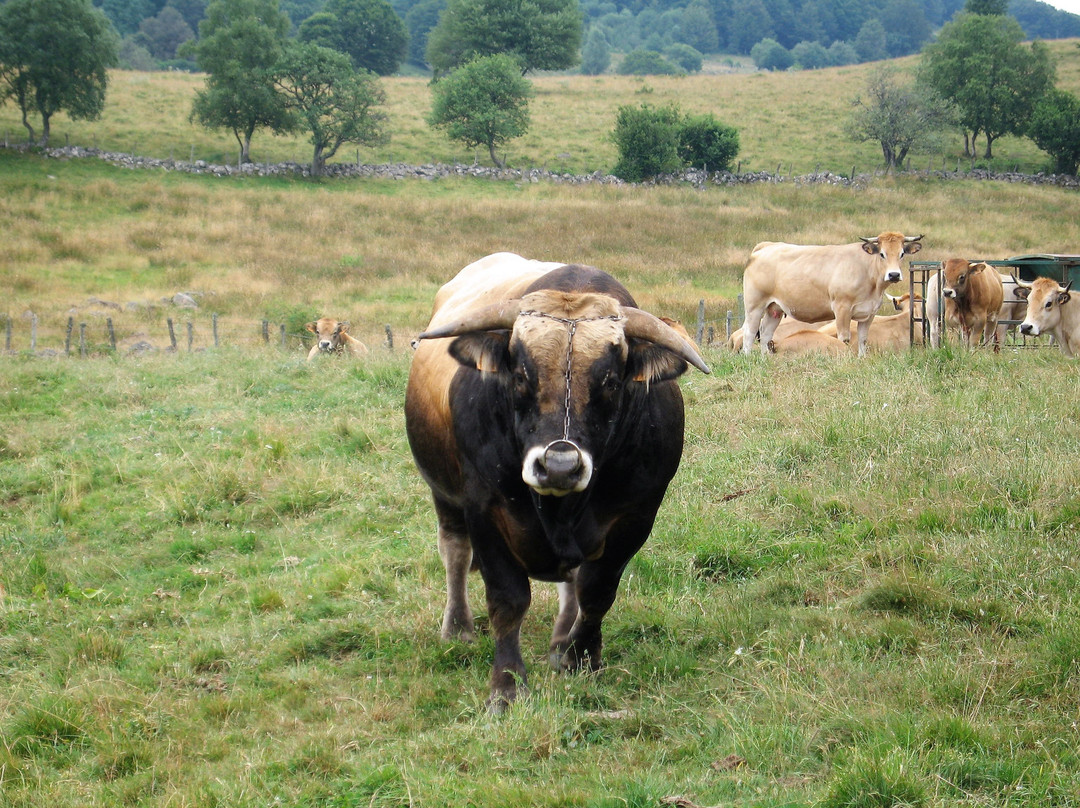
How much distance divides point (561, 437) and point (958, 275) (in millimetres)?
12715

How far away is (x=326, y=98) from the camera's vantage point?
49.5 meters

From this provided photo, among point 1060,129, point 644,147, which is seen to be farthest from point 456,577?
point 1060,129

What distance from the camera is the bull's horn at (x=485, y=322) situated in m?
4.60

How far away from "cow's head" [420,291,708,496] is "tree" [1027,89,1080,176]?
5718 centimetres

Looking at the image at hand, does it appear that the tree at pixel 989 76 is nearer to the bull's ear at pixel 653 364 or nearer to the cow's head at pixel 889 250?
the cow's head at pixel 889 250

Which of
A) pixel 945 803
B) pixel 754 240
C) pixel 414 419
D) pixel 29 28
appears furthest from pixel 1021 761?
pixel 29 28

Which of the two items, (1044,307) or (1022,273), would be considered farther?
(1022,273)

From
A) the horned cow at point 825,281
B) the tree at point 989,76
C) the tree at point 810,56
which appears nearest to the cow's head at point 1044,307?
the horned cow at point 825,281

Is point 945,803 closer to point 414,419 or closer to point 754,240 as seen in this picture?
point 414,419

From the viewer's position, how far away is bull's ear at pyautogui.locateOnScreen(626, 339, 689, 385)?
4.55 metres

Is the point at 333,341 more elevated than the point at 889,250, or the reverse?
the point at 889,250

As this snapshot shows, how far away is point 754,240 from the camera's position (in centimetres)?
3534

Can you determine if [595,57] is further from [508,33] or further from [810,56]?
[508,33]

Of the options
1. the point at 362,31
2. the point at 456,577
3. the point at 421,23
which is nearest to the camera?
the point at 456,577
